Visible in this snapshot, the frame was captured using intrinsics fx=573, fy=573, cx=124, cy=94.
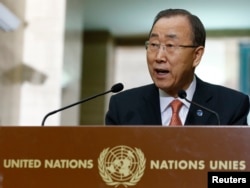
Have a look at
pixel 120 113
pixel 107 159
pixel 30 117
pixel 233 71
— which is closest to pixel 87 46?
pixel 233 71

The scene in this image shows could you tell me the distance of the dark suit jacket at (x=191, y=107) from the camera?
183 centimetres

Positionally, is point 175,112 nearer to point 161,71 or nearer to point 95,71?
point 161,71

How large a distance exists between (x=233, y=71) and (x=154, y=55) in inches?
251

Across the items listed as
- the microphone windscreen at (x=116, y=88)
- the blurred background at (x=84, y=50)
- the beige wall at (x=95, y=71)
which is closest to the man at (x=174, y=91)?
the microphone windscreen at (x=116, y=88)

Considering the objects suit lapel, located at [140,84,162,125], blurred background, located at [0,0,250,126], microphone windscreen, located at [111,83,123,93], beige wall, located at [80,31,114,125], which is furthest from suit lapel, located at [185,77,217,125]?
beige wall, located at [80,31,114,125]

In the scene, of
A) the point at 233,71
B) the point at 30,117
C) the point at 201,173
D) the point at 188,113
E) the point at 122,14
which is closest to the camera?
the point at 201,173

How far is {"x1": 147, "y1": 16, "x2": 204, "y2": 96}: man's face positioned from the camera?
1.87m

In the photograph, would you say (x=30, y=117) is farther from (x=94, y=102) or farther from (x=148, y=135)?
(x=148, y=135)

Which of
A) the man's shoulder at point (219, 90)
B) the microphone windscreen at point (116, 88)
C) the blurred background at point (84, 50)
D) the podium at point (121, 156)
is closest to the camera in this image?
the podium at point (121, 156)

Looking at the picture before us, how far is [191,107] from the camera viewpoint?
1828mm

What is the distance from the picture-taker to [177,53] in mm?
1889

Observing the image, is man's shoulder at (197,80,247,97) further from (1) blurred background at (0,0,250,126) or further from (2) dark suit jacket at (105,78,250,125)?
(1) blurred background at (0,0,250,126)

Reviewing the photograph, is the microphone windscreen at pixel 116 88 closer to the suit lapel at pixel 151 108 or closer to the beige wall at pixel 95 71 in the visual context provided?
the suit lapel at pixel 151 108

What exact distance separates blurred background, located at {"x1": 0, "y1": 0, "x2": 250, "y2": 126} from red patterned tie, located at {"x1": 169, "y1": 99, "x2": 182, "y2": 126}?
2923 millimetres
